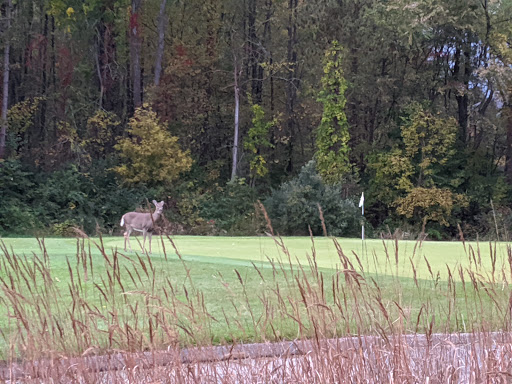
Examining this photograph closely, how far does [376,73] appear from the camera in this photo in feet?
72.7

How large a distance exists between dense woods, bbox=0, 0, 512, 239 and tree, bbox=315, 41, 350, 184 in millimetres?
48

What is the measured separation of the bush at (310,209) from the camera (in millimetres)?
16031

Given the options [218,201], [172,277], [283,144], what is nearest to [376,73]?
[283,144]

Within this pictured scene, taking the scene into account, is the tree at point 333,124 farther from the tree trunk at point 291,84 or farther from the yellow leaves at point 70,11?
the yellow leaves at point 70,11

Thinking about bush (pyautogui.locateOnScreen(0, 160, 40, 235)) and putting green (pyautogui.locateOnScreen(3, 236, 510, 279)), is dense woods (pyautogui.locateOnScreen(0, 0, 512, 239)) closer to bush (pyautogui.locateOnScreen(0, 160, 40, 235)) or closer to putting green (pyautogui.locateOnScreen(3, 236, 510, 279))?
bush (pyautogui.locateOnScreen(0, 160, 40, 235))

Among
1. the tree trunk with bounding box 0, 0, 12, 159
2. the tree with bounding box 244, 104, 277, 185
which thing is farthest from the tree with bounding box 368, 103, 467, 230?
the tree trunk with bounding box 0, 0, 12, 159

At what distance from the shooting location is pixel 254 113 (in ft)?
72.9

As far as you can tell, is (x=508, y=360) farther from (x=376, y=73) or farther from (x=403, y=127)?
(x=376, y=73)

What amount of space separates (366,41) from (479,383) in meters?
19.7

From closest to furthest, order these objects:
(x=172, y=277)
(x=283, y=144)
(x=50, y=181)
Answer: (x=172, y=277), (x=50, y=181), (x=283, y=144)

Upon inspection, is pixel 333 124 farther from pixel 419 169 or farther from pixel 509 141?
pixel 509 141

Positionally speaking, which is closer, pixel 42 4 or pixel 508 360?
pixel 508 360

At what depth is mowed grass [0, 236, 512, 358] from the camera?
8.94 feet

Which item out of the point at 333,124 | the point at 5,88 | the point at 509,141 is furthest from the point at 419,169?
the point at 5,88
